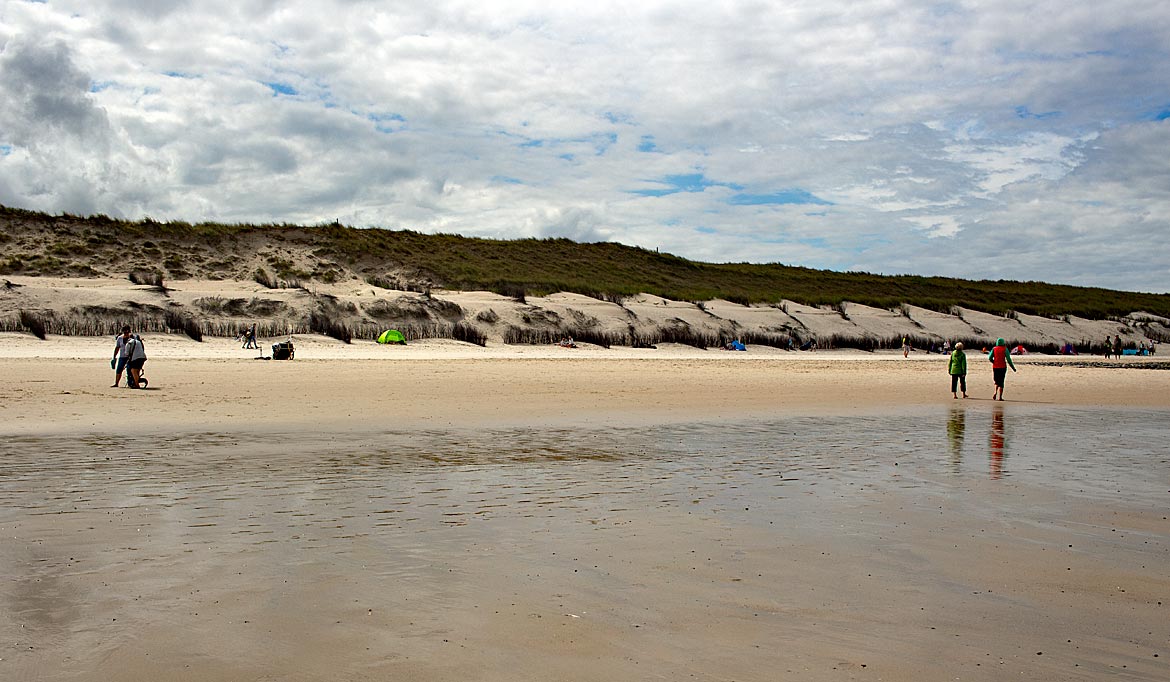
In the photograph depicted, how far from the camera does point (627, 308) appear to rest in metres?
42.4

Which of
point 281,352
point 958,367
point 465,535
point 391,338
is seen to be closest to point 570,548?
point 465,535

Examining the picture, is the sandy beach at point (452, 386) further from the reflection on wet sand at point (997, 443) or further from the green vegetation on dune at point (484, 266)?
the green vegetation on dune at point (484, 266)

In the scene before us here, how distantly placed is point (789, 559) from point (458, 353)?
79.8ft

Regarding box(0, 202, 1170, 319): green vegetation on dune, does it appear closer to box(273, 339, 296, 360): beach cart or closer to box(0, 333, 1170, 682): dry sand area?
box(273, 339, 296, 360): beach cart

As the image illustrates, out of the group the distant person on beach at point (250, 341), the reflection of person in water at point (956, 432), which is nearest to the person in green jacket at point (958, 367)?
the reflection of person in water at point (956, 432)

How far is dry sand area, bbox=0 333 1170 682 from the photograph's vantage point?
3920mm

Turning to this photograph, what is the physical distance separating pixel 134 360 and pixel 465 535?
41.7 ft

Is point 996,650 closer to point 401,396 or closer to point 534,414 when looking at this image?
point 534,414

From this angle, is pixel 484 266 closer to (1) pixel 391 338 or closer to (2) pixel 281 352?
(1) pixel 391 338

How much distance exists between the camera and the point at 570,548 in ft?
18.9

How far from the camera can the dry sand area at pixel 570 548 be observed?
3.92 meters

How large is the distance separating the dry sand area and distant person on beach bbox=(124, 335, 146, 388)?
295cm

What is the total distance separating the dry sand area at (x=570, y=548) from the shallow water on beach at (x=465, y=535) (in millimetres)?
25

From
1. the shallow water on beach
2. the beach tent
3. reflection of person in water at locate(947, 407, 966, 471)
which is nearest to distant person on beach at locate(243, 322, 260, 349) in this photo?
the beach tent
